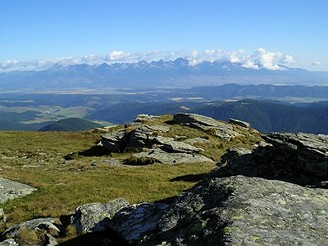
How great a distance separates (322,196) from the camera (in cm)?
1617

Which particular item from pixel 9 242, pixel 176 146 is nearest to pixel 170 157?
pixel 176 146

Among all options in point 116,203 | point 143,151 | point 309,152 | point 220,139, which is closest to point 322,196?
point 309,152

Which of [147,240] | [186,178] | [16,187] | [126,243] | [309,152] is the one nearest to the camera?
[147,240]

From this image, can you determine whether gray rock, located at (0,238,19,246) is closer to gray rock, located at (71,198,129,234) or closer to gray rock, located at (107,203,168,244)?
gray rock, located at (71,198,129,234)

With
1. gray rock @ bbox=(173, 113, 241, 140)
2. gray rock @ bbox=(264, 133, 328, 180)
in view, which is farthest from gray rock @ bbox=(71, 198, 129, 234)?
gray rock @ bbox=(173, 113, 241, 140)

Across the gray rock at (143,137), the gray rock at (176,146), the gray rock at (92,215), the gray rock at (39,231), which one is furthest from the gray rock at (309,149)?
the gray rock at (143,137)

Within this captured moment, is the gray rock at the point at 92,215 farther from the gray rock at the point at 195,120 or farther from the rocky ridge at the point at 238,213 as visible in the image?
the gray rock at the point at 195,120

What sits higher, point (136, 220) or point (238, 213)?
point (238, 213)

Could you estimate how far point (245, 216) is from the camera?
1314 cm

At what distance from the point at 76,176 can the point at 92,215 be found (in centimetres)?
1782

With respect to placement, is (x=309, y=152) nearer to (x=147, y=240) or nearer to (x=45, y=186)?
(x=147, y=240)

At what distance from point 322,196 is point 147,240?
7.95 m

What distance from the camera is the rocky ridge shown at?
487 inches

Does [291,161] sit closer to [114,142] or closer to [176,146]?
[176,146]
